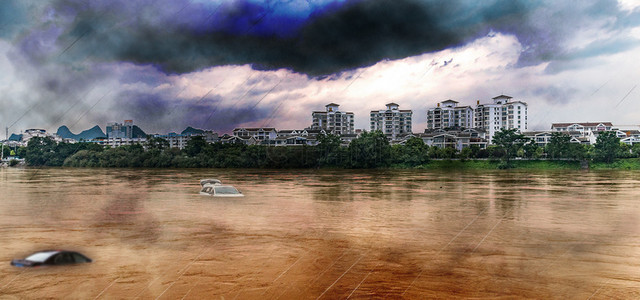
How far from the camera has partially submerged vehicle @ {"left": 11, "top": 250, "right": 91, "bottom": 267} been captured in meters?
5.61

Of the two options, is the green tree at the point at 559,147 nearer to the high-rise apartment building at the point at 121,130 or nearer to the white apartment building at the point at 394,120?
the white apartment building at the point at 394,120

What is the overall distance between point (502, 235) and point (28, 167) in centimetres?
4788

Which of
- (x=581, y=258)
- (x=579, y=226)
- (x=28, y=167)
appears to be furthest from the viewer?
(x=28, y=167)

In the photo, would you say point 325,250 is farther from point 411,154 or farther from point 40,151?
point 40,151

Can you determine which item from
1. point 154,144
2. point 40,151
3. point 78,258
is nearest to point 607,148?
point 78,258

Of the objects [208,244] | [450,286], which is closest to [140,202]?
[208,244]

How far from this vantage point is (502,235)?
793 centimetres

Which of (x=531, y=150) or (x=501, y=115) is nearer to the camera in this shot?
(x=531, y=150)

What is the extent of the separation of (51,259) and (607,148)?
4069 cm

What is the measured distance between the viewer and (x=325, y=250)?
664 cm

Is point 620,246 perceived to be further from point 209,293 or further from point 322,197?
point 322,197

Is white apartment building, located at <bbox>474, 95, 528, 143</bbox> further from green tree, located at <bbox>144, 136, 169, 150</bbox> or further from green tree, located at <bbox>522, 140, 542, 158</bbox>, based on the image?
green tree, located at <bbox>144, 136, 169, 150</bbox>

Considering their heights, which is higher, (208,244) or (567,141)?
(567,141)

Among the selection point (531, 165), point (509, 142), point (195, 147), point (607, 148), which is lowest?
point (531, 165)
